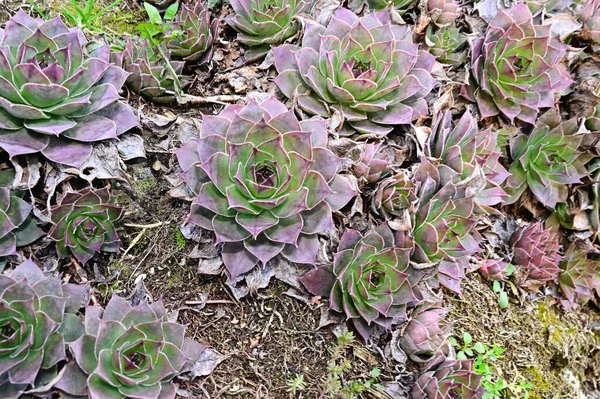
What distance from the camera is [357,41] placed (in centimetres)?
248

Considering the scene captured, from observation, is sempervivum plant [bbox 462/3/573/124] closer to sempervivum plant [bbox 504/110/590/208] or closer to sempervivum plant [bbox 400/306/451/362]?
sempervivum plant [bbox 504/110/590/208]

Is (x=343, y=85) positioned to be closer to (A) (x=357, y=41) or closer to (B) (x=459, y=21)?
(A) (x=357, y=41)

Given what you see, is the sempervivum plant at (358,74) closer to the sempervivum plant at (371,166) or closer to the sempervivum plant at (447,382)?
the sempervivum plant at (371,166)

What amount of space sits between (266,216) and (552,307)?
6.70ft

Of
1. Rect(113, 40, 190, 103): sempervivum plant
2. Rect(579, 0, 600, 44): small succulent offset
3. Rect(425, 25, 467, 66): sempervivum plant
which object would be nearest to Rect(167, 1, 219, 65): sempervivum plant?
Rect(113, 40, 190, 103): sempervivum plant

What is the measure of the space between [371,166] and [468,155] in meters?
0.55

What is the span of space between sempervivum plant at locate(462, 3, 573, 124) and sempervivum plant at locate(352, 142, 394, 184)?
2.52 ft

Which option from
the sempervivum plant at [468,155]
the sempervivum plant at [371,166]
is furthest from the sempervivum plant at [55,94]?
the sempervivum plant at [468,155]

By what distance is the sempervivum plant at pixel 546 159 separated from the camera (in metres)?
2.90

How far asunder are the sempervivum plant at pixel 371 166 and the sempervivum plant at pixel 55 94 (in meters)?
1.13

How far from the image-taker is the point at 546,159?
2881 millimetres

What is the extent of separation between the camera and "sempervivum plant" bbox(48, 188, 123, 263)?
6.98ft

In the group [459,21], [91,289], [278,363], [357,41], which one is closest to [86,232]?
[91,289]

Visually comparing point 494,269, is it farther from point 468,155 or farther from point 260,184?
point 260,184
